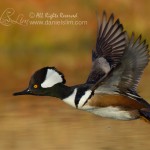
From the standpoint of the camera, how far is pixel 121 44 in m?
6.21

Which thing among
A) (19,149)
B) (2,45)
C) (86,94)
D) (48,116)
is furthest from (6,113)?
(2,45)

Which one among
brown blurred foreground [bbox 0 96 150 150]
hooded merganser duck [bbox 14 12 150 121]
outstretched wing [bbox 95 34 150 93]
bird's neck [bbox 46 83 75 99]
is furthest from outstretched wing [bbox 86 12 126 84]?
brown blurred foreground [bbox 0 96 150 150]

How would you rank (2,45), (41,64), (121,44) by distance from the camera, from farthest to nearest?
(2,45), (41,64), (121,44)

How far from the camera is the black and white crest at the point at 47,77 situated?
18.7ft

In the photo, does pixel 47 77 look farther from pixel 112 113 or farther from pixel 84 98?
pixel 112 113

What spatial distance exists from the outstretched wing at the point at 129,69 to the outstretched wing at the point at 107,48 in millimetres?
Answer: 411

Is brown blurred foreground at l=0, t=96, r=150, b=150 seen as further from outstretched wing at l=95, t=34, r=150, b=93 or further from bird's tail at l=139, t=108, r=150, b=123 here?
outstretched wing at l=95, t=34, r=150, b=93

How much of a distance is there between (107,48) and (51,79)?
85 cm

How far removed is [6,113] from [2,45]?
3.44m

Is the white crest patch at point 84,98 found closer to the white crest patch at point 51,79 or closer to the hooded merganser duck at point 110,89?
the hooded merganser duck at point 110,89

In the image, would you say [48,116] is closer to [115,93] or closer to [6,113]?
[6,113]

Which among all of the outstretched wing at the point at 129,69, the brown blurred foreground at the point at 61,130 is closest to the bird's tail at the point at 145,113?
the outstretched wing at the point at 129,69

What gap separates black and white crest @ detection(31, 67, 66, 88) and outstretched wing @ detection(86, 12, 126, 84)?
381 millimetres

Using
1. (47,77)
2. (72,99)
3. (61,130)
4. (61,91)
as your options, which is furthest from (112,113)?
(61,130)
